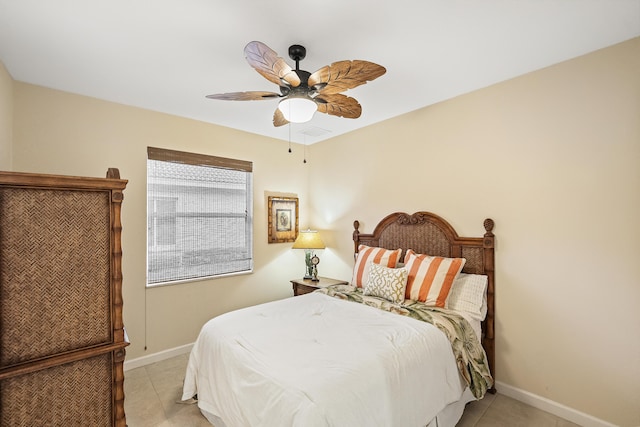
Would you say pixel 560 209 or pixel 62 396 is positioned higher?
pixel 560 209

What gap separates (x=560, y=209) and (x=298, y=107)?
6.93 ft

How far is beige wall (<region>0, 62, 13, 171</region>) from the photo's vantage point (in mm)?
2246

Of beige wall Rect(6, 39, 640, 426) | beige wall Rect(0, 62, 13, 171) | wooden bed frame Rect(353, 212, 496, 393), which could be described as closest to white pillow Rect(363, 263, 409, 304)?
wooden bed frame Rect(353, 212, 496, 393)

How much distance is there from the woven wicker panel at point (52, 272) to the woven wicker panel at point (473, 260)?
8.91 ft

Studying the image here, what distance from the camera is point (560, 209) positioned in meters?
2.31

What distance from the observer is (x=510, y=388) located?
253cm

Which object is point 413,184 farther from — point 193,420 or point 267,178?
point 193,420

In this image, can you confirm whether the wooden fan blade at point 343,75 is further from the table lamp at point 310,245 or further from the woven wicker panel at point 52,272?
the table lamp at point 310,245

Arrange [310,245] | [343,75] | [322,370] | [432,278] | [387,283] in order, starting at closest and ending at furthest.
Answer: [322,370] → [343,75] → [432,278] → [387,283] → [310,245]

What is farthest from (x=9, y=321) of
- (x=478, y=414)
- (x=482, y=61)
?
(x=482, y=61)

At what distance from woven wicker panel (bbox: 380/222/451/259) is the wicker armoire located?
265 cm

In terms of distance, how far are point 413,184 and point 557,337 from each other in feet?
5.87

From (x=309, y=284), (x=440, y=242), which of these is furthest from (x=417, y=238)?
(x=309, y=284)

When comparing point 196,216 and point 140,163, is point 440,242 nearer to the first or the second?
point 196,216
